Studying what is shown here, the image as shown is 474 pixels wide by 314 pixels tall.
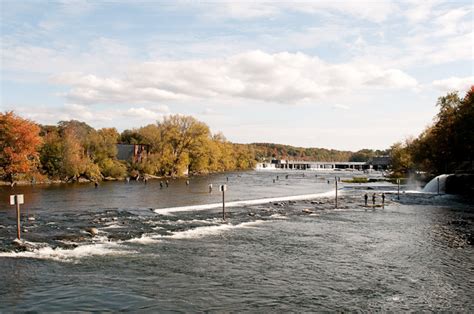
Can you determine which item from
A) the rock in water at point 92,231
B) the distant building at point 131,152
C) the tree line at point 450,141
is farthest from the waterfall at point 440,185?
the distant building at point 131,152

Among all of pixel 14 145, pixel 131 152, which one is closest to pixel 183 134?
pixel 131 152

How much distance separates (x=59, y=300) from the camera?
1438cm

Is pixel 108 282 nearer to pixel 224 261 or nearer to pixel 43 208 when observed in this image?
pixel 224 261

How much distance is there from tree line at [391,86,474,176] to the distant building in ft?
233

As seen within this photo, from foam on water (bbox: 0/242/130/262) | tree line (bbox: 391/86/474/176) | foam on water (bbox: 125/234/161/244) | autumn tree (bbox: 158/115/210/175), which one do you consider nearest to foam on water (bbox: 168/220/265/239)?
foam on water (bbox: 125/234/161/244)

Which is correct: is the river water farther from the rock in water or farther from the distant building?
the distant building

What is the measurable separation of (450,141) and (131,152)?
82098 mm

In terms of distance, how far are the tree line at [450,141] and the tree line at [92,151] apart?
212 ft

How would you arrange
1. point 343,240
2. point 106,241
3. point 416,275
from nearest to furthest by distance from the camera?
point 416,275, point 106,241, point 343,240

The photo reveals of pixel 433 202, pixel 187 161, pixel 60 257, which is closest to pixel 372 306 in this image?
pixel 60 257

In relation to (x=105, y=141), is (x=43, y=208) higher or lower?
lower

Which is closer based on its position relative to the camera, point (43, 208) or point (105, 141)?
point (43, 208)

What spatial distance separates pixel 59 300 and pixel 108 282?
237 cm

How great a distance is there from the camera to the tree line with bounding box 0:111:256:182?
243 feet
